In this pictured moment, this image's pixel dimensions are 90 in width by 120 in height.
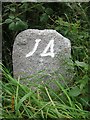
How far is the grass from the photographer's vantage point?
1.90 metres

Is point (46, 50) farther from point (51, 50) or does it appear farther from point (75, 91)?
point (75, 91)

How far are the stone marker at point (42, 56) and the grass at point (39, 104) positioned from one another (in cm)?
16

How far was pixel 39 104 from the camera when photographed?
195 cm

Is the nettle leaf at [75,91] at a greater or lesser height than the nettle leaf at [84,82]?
lesser

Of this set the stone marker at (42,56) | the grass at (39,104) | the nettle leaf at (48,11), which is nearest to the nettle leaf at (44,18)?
the nettle leaf at (48,11)

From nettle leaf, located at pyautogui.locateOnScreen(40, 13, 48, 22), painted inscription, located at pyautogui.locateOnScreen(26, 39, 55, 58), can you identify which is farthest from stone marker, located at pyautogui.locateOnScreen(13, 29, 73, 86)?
nettle leaf, located at pyautogui.locateOnScreen(40, 13, 48, 22)

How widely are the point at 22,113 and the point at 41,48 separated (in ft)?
1.74

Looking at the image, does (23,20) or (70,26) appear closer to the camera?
(70,26)

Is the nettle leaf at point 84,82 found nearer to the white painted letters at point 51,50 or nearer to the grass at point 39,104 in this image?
the grass at point 39,104

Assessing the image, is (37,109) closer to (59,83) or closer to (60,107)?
(60,107)

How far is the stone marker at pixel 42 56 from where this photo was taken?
7.50ft

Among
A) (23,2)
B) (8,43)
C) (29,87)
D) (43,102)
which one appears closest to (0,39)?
(8,43)

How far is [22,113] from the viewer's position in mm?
1923

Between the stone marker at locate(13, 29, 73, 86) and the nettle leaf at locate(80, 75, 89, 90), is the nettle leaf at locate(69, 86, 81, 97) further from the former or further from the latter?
the stone marker at locate(13, 29, 73, 86)
